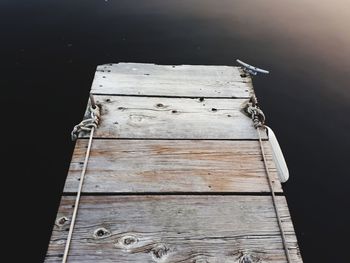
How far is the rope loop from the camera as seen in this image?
322 cm

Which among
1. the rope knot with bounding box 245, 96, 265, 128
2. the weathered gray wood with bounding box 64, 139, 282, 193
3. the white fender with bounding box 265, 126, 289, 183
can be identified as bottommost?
the weathered gray wood with bounding box 64, 139, 282, 193

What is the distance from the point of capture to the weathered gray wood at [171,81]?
12.9 ft

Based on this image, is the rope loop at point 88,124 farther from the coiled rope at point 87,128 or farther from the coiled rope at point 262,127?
the coiled rope at point 262,127

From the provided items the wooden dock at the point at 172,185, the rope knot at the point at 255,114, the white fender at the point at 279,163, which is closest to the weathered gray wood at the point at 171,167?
the wooden dock at the point at 172,185

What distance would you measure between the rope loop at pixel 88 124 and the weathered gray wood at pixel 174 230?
2.59 ft

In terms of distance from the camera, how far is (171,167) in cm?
293

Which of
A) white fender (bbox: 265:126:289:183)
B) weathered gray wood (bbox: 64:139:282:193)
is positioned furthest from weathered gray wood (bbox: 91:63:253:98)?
weathered gray wood (bbox: 64:139:282:193)

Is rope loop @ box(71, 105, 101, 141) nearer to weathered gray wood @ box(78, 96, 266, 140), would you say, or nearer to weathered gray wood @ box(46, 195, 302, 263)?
weathered gray wood @ box(78, 96, 266, 140)

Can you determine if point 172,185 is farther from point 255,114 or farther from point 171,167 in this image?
point 255,114

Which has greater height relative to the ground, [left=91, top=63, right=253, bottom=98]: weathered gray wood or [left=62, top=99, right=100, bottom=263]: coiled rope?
[left=91, top=63, right=253, bottom=98]: weathered gray wood
